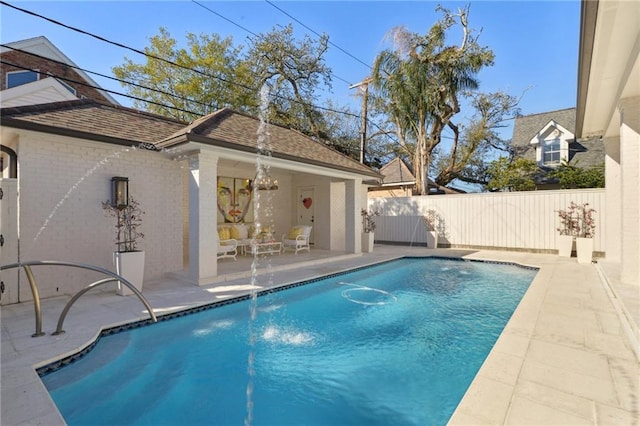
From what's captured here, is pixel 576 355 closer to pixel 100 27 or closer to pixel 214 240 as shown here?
pixel 214 240

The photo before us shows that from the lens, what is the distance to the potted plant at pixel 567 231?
35.9 feet

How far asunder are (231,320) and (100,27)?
10132 mm

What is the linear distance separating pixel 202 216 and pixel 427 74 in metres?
14.5

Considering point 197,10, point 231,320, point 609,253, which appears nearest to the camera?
point 231,320

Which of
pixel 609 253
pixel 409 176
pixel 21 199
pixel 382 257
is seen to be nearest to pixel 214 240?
pixel 21 199

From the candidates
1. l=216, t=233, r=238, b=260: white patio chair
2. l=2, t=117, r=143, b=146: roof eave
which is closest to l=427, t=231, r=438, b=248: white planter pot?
l=216, t=233, r=238, b=260: white patio chair

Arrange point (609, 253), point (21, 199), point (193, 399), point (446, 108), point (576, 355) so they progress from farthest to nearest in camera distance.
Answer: point (446, 108), point (609, 253), point (21, 199), point (576, 355), point (193, 399)

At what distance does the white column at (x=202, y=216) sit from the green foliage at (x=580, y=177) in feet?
58.3

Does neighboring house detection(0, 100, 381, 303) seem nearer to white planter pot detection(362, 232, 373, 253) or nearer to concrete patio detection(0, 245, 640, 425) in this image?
concrete patio detection(0, 245, 640, 425)

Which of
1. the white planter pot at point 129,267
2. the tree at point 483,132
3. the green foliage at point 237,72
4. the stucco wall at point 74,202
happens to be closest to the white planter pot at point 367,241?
the stucco wall at point 74,202

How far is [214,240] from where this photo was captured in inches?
297

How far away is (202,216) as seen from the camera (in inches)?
287

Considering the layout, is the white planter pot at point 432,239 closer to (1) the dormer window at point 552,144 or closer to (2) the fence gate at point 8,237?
(1) the dormer window at point 552,144

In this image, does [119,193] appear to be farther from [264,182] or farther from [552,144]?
[552,144]
